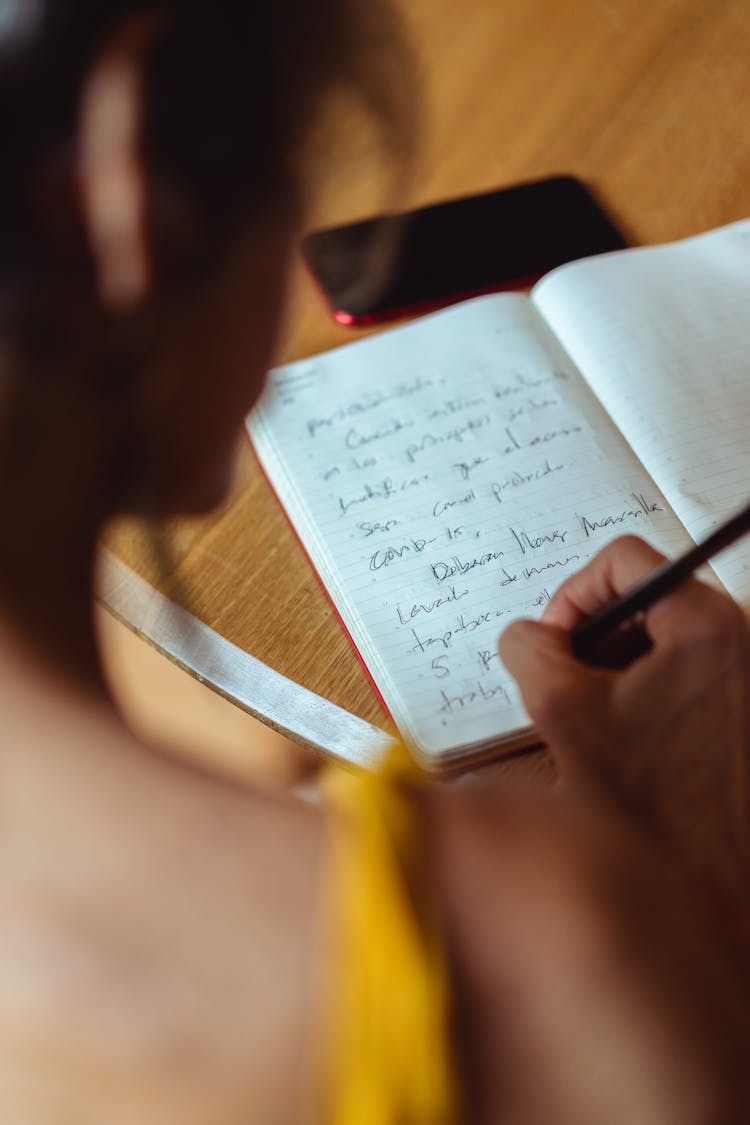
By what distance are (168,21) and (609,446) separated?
45 cm

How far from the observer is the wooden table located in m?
0.74

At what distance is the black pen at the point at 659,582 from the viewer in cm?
58

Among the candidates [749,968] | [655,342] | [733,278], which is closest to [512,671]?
[749,968]

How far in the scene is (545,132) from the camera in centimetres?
100

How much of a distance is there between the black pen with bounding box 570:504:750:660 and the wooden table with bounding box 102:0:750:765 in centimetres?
19

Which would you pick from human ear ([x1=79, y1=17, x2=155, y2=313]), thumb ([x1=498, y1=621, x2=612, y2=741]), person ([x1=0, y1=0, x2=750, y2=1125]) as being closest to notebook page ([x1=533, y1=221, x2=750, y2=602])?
thumb ([x1=498, y1=621, x2=612, y2=741])

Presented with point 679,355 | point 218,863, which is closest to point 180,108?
point 218,863

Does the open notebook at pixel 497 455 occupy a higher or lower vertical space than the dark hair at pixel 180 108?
lower

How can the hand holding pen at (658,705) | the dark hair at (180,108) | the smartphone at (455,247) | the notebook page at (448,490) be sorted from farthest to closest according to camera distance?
the smartphone at (455,247), the notebook page at (448,490), the hand holding pen at (658,705), the dark hair at (180,108)

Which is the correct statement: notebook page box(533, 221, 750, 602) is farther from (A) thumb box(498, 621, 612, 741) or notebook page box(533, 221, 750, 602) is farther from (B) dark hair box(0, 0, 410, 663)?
(B) dark hair box(0, 0, 410, 663)

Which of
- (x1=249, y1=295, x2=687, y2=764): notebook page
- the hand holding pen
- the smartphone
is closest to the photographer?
the hand holding pen

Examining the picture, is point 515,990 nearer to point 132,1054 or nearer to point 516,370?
point 132,1054

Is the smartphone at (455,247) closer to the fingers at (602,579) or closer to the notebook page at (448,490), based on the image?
the notebook page at (448,490)

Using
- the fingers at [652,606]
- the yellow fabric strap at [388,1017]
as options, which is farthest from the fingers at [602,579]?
the yellow fabric strap at [388,1017]
